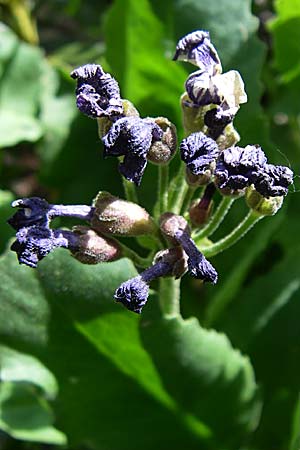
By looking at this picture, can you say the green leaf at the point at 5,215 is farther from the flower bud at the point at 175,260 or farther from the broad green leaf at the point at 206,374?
the flower bud at the point at 175,260

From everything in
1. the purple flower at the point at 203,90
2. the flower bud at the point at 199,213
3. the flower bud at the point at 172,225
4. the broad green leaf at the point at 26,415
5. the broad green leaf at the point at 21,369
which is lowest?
the broad green leaf at the point at 26,415

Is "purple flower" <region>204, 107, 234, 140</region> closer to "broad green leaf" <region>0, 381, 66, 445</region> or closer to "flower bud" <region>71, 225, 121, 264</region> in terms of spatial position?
"flower bud" <region>71, 225, 121, 264</region>

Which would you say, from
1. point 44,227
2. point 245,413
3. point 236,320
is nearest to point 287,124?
point 236,320

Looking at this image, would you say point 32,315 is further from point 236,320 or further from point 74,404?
point 236,320

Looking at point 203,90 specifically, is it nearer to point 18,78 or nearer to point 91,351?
point 91,351

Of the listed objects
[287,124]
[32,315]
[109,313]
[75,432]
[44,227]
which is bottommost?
[75,432]

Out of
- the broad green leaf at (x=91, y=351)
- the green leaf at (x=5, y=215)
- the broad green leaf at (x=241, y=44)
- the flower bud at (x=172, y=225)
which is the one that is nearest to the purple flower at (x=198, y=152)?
Result: the flower bud at (x=172, y=225)
